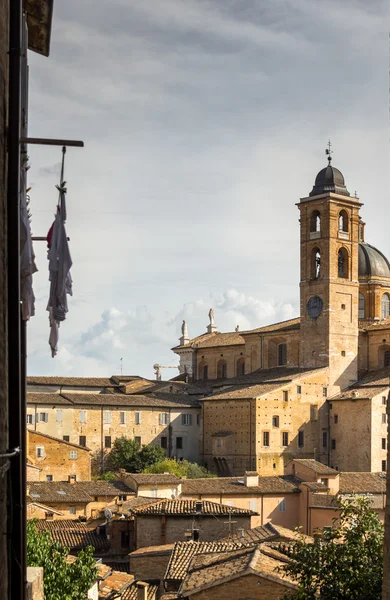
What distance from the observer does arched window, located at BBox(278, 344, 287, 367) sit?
6526 centimetres

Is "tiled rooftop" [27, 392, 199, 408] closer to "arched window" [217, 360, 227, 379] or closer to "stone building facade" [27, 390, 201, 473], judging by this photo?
"stone building facade" [27, 390, 201, 473]

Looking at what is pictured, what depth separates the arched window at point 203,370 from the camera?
71.9 meters

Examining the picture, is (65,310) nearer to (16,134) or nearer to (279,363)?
(16,134)

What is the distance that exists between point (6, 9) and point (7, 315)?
182 cm

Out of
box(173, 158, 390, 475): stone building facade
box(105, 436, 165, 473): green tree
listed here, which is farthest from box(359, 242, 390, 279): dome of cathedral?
box(105, 436, 165, 473): green tree

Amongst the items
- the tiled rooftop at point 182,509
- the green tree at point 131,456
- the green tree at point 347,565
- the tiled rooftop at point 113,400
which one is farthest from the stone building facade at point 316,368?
the green tree at point 347,565

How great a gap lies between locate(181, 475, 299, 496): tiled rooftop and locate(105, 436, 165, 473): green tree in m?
11.3

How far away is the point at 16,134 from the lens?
6.63 metres

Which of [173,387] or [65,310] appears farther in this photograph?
[173,387]

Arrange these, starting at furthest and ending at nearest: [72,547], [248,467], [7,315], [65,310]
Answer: [248,467] → [72,547] → [65,310] → [7,315]

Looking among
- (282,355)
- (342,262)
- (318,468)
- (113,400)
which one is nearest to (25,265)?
(318,468)

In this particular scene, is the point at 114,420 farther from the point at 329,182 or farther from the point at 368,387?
the point at 329,182

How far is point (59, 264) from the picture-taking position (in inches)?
289

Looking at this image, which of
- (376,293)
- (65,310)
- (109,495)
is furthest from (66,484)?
(65,310)
